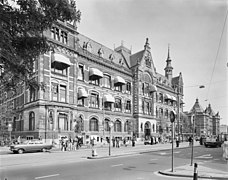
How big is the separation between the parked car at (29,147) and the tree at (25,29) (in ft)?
79.1

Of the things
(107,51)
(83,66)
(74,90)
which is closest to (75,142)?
(74,90)

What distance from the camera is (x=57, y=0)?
4836mm

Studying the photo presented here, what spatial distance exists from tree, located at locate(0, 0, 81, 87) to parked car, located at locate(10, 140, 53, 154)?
24.1 m

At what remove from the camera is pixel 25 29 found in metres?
4.79

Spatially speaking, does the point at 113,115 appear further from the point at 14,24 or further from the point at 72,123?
the point at 14,24

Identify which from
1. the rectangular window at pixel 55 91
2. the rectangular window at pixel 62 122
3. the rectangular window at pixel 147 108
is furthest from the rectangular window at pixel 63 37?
the rectangular window at pixel 147 108

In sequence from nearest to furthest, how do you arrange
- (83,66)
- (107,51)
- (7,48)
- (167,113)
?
(7,48), (83,66), (107,51), (167,113)

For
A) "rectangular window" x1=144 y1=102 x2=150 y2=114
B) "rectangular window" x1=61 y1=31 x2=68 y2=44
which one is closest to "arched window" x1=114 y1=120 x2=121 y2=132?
"rectangular window" x1=144 y1=102 x2=150 y2=114

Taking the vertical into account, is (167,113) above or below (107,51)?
below

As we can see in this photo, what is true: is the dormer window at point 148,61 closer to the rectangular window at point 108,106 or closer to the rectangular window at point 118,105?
the rectangular window at point 118,105

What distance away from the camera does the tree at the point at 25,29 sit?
14.8 ft

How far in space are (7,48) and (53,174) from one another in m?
9.43

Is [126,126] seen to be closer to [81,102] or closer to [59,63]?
[81,102]

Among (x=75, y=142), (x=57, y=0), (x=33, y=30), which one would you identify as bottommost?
(x=75, y=142)
